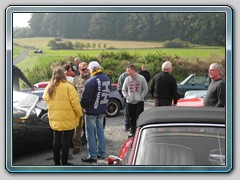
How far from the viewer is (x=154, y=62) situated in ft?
15.9

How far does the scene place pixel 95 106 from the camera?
5.60 m

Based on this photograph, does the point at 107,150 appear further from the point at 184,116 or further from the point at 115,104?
the point at 115,104

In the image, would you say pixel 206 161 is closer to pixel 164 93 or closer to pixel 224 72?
pixel 224 72

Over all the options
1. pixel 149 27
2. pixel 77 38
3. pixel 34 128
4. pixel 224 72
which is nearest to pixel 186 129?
pixel 224 72

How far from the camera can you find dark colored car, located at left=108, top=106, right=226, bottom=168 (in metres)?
4.21

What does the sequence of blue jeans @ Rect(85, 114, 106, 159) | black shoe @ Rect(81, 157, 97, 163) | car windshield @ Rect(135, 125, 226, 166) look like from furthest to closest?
blue jeans @ Rect(85, 114, 106, 159) → black shoe @ Rect(81, 157, 97, 163) → car windshield @ Rect(135, 125, 226, 166)

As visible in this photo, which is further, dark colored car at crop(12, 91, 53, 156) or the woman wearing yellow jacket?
the woman wearing yellow jacket

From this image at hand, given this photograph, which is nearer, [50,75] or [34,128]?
[50,75]

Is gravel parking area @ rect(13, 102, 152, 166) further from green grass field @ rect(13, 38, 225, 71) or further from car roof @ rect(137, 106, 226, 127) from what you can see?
green grass field @ rect(13, 38, 225, 71)

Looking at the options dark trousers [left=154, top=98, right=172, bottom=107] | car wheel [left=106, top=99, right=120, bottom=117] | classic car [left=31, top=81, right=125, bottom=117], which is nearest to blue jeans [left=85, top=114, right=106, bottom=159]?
classic car [left=31, top=81, right=125, bottom=117]

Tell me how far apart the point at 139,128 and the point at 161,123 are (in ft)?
0.74

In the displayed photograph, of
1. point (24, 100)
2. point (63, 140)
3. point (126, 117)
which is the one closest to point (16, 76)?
point (24, 100)

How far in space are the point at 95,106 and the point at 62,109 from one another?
51cm

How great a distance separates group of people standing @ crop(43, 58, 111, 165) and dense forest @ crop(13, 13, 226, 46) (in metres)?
0.49
